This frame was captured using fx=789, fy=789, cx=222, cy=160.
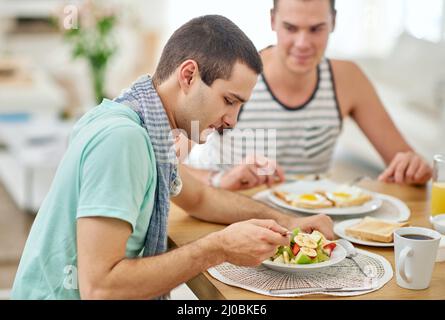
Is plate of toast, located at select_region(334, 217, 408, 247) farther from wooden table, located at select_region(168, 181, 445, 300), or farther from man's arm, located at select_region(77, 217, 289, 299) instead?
man's arm, located at select_region(77, 217, 289, 299)

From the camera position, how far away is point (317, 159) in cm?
200

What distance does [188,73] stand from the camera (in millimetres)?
1134

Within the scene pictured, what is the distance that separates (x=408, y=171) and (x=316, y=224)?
427 millimetres

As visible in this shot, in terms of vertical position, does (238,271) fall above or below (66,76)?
above

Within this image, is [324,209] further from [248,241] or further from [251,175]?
[248,241]

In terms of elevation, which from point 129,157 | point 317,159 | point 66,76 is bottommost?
point 66,76

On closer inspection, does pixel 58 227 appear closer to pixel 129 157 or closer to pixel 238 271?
pixel 129 157

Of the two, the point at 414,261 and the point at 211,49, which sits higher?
the point at 211,49

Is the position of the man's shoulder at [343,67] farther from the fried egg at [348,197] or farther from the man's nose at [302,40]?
the fried egg at [348,197]

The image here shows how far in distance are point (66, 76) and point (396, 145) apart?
12.1 feet

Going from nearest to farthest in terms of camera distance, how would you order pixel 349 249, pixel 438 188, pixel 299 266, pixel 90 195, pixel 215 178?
pixel 90 195 < pixel 299 266 < pixel 349 249 < pixel 438 188 < pixel 215 178

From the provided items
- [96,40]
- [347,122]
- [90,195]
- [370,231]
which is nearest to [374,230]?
[370,231]

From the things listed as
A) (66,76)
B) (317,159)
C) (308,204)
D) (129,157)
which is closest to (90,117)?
(129,157)

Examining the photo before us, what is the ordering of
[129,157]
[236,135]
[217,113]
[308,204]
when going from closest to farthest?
[129,157]
[217,113]
[308,204]
[236,135]
